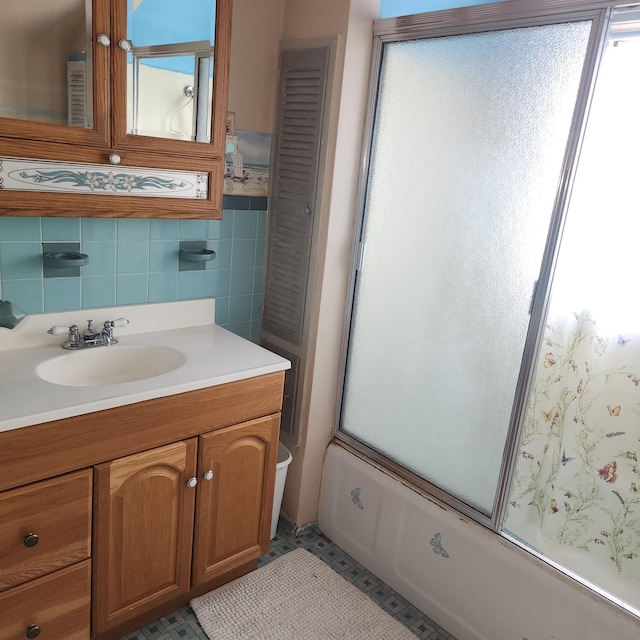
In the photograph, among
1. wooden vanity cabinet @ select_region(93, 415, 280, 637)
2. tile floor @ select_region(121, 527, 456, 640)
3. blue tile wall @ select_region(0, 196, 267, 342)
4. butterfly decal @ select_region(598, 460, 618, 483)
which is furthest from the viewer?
butterfly decal @ select_region(598, 460, 618, 483)

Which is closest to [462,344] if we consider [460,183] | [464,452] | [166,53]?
[464,452]

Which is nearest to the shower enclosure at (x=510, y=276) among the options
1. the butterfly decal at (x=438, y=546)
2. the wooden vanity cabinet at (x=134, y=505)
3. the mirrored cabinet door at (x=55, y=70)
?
the butterfly decal at (x=438, y=546)

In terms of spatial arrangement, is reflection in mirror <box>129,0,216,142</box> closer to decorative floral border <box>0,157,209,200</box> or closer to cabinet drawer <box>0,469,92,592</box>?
decorative floral border <box>0,157,209,200</box>

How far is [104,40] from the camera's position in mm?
1490

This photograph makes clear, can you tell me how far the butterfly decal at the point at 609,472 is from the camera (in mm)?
1946

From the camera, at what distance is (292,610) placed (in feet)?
6.41

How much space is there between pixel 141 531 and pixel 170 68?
1306 millimetres

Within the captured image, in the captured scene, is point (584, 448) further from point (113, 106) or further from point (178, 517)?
point (113, 106)

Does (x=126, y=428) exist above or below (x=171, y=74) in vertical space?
below

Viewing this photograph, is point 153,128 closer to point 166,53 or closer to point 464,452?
point 166,53

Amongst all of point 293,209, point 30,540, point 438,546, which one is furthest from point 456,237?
point 30,540

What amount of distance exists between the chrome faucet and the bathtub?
957 millimetres

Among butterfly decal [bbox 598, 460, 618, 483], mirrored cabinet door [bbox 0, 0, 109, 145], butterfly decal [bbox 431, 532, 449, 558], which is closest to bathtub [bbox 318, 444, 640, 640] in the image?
butterfly decal [bbox 431, 532, 449, 558]

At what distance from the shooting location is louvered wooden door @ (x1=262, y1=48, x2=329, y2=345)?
203 cm
